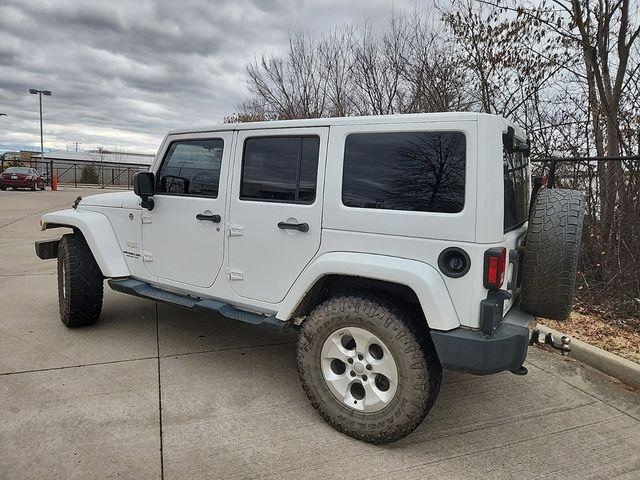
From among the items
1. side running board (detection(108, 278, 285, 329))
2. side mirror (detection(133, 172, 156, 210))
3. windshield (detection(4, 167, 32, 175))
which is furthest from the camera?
windshield (detection(4, 167, 32, 175))

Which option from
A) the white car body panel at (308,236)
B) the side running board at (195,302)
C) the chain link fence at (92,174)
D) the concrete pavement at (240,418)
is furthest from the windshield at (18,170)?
the side running board at (195,302)

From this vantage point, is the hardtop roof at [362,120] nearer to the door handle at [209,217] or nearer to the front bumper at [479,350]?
the door handle at [209,217]

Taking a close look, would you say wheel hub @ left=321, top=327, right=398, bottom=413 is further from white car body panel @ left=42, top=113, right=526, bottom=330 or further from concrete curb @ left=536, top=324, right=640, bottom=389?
concrete curb @ left=536, top=324, right=640, bottom=389

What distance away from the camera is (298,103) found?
12625mm

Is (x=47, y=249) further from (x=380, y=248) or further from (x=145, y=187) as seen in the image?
(x=380, y=248)

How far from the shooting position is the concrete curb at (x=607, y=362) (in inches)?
143

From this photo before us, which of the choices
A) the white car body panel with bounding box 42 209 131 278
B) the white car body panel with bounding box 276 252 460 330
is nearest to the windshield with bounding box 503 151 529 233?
the white car body panel with bounding box 276 252 460 330

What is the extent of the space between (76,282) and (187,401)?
5.88 ft

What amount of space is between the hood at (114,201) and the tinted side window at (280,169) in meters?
1.29

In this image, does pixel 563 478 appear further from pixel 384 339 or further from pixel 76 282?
pixel 76 282

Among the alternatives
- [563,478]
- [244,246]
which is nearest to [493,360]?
[563,478]

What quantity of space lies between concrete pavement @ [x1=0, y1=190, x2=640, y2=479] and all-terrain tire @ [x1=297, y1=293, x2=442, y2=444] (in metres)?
0.14

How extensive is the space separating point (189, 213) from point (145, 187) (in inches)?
19.1

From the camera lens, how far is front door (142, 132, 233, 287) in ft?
11.4
